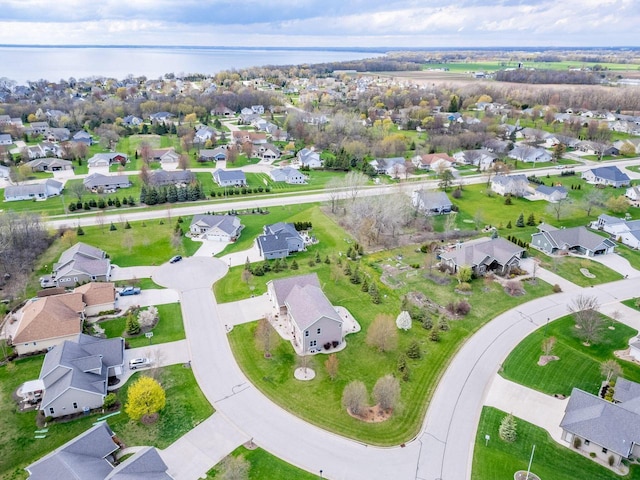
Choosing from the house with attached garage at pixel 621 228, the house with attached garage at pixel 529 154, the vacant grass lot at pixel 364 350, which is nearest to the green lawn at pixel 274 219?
the vacant grass lot at pixel 364 350

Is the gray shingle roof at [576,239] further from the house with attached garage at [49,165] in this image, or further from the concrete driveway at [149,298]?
the house with attached garage at [49,165]

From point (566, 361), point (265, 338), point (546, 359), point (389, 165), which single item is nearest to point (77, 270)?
point (265, 338)

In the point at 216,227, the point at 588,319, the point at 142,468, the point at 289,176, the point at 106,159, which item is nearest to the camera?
the point at 142,468

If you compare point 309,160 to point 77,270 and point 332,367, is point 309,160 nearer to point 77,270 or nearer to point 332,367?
point 77,270

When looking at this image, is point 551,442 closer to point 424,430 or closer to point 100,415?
point 424,430

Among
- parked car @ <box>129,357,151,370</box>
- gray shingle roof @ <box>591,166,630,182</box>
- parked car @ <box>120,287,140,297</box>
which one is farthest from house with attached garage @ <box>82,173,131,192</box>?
gray shingle roof @ <box>591,166,630,182</box>

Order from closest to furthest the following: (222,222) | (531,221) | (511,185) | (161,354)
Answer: (161,354) → (222,222) → (531,221) → (511,185)

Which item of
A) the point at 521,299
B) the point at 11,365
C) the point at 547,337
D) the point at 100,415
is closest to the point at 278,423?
the point at 100,415
